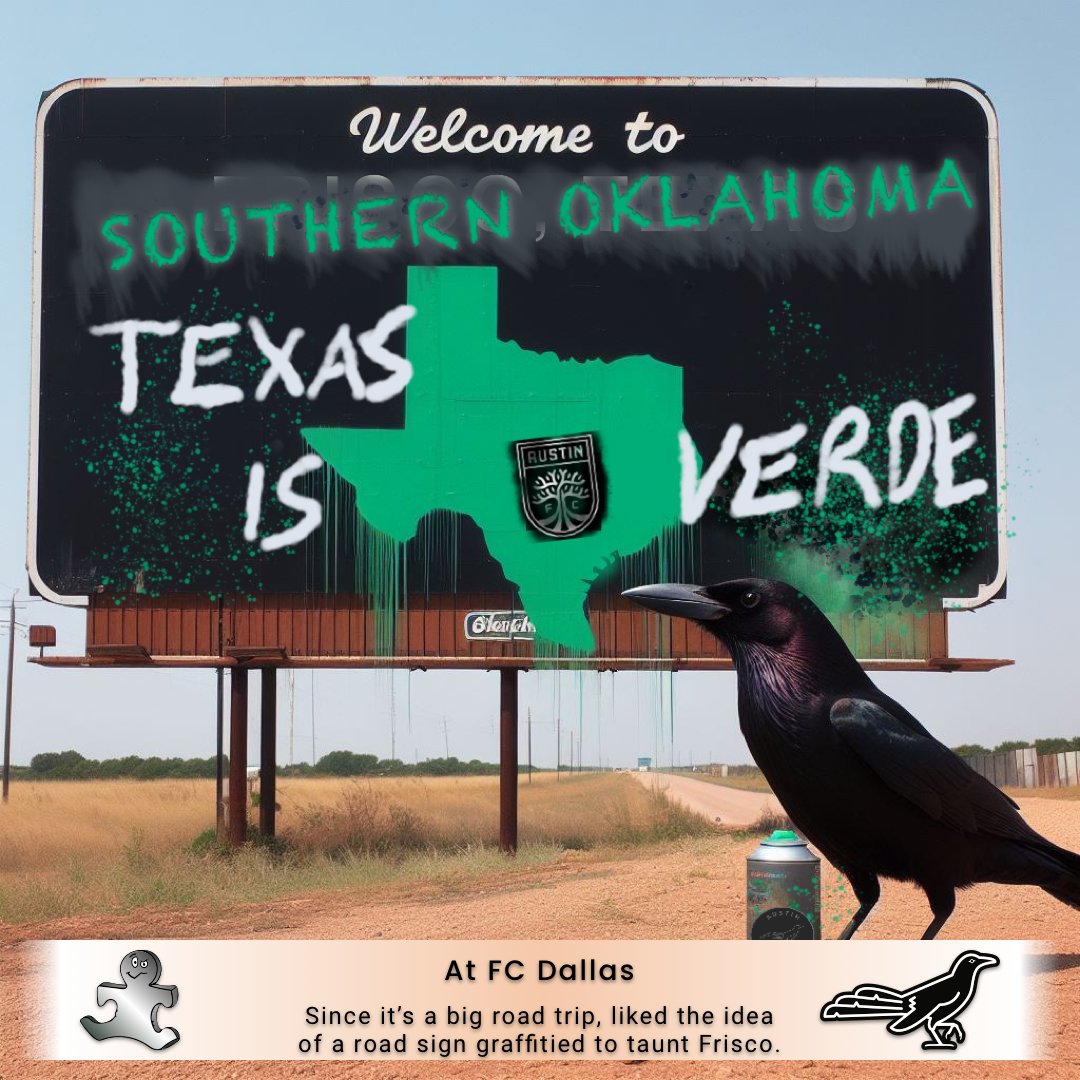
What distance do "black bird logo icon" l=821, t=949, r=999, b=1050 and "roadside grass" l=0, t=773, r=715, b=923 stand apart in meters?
11.2

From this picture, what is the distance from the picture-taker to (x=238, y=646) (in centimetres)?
1836

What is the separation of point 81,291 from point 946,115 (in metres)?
10.0

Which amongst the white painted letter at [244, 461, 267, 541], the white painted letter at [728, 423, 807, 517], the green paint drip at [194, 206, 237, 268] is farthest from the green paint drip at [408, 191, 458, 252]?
the white painted letter at [728, 423, 807, 517]

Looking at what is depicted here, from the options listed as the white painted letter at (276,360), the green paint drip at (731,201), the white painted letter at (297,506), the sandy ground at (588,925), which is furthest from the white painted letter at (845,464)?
the white painted letter at (276,360)

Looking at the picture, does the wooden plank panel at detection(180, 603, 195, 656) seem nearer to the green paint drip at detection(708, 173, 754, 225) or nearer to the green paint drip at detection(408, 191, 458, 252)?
the green paint drip at detection(408, 191, 458, 252)

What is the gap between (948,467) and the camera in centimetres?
1309

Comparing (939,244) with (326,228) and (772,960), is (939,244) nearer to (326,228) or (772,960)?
(326,228)

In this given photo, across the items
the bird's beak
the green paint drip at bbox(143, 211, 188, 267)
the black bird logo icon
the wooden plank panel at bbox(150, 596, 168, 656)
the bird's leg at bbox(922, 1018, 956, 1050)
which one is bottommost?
the bird's leg at bbox(922, 1018, 956, 1050)

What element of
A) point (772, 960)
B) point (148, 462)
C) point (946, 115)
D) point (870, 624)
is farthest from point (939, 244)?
point (772, 960)

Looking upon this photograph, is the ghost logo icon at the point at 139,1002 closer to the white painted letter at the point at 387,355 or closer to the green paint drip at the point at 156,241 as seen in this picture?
the white painted letter at the point at 387,355

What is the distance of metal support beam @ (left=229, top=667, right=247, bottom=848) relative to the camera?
66.5ft

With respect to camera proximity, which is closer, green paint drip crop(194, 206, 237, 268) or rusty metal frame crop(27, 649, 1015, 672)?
green paint drip crop(194, 206, 237, 268)

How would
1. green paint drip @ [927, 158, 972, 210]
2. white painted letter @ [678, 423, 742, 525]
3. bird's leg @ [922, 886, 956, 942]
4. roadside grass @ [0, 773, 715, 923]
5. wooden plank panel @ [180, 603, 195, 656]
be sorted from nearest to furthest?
bird's leg @ [922, 886, 956, 942]
white painted letter @ [678, 423, 742, 525]
green paint drip @ [927, 158, 972, 210]
roadside grass @ [0, 773, 715, 923]
wooden plank panel @ [180, 603, 195, 656]

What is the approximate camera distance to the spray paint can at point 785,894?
24.7ft
